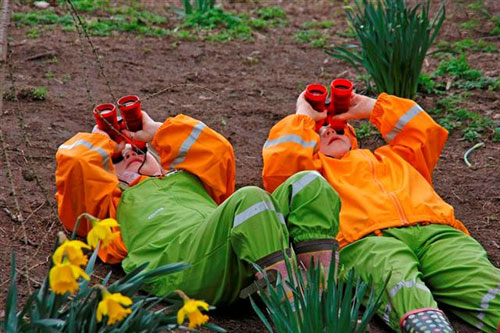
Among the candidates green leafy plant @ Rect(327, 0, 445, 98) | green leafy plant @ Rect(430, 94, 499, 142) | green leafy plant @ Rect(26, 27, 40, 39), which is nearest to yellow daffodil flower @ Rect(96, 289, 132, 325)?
green leafy plant @ Rect(327, 0, 445, 98)

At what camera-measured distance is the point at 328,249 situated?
279cm

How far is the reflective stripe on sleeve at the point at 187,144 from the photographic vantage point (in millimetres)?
3451

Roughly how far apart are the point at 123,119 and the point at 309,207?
1.07 meters

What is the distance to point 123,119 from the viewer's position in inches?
138

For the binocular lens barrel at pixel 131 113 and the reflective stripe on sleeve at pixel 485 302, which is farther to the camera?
the binocular lens barrel at pixel 131 113

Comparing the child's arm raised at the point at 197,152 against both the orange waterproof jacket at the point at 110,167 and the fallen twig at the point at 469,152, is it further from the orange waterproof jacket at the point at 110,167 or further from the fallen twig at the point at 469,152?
the fallen twig at the point at 469,152

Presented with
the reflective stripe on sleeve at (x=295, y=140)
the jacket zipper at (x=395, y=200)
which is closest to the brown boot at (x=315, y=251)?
the jacket zipper at (x=395, y=200)

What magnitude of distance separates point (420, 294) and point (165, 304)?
936mm

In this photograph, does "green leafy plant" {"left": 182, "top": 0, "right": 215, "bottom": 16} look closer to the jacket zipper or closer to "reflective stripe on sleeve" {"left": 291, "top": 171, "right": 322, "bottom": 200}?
the jacket zipper

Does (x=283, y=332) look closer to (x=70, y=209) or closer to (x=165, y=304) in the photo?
(x=165, y=304)

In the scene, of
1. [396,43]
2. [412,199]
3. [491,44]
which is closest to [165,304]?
[412,199]

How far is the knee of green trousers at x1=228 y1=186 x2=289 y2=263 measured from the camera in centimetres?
265

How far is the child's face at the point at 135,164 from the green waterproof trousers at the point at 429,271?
0.95 meters

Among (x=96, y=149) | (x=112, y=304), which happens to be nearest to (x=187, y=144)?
(x=96, y=149)
